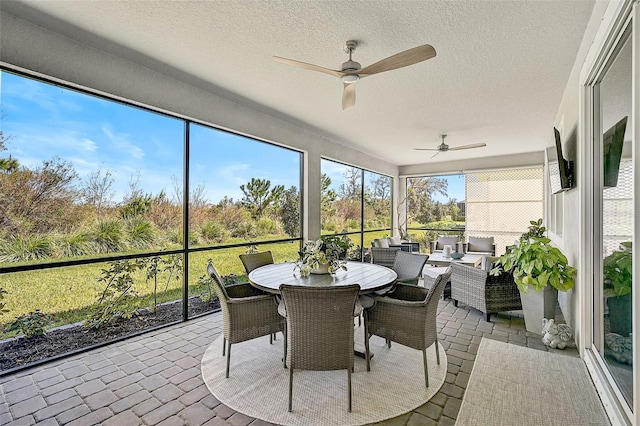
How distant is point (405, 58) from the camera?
2.38m

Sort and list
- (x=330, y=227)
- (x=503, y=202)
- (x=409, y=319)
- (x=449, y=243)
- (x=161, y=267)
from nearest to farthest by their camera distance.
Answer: (x=409, y=319), (x=161, y=267), (x=330, y=227), (x=449, y=243), (x=503, y=202)

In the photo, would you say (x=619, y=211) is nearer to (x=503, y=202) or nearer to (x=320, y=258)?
(x=320, y=258)

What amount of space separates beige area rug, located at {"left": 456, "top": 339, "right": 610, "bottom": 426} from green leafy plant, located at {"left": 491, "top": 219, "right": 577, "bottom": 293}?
0.70 meters

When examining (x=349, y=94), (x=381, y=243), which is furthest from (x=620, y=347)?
(x=381, y=243)

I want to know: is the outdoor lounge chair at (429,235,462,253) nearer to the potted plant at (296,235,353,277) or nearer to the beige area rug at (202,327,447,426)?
the beige area rug at (202,327,447,426)

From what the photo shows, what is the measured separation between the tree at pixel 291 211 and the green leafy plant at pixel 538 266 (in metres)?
3.16

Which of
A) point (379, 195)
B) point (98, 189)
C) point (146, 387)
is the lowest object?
point (146, 387)

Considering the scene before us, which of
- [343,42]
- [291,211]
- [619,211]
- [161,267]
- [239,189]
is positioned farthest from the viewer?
[291,211]

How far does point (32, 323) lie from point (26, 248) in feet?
2.34

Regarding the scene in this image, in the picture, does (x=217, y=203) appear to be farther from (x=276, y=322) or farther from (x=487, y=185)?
(x=487, y=185)

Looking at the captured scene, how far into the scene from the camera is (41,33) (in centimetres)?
257

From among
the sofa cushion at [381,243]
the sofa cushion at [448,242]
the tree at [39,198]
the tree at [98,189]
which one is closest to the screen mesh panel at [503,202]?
the sofa cushion at [448,242]

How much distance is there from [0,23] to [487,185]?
893cm

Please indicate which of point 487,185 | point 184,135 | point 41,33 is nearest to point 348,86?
point 184,135
